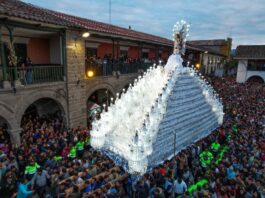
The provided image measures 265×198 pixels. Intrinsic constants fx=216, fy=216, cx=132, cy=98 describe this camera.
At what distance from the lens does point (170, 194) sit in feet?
25.1

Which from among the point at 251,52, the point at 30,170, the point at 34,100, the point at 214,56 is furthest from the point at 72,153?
the point at 214,56

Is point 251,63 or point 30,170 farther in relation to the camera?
point 251,63

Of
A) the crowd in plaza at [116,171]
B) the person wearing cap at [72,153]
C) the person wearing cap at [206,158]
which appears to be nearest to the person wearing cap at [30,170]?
the crowd in plaza at [116,171]

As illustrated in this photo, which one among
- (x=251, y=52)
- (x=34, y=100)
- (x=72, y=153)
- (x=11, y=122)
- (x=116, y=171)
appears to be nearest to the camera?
(x=116, y=171)

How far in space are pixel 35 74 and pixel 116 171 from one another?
6654 mm

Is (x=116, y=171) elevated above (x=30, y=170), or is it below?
below

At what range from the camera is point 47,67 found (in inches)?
461

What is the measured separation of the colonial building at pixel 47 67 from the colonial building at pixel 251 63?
78.9ft

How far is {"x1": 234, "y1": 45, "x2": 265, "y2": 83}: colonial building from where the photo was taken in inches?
1313

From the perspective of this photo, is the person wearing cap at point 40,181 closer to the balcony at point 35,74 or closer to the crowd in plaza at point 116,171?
the crowd in plaza at point 116,171

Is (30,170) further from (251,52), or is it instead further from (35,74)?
(251,52)

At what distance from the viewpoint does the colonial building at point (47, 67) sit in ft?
32.9

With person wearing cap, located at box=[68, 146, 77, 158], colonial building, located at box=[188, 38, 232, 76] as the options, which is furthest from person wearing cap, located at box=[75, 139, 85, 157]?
colonial building, located at box=[188, 38, 232, 76]

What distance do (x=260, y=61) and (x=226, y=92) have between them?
49.0 ft
